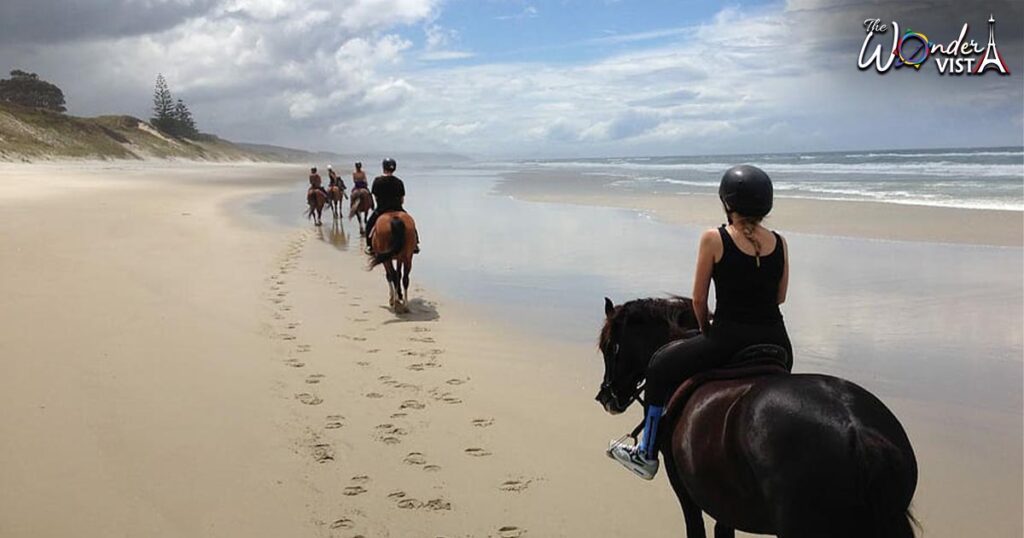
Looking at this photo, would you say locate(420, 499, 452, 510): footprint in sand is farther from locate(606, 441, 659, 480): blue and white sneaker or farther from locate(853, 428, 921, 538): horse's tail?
locate(853, 428, 921, 538): horse's tail

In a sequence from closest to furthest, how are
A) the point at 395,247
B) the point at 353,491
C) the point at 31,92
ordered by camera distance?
the point at 353,491
the point at 395,247
the point at 31,92

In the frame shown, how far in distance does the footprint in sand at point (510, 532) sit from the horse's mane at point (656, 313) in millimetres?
1234

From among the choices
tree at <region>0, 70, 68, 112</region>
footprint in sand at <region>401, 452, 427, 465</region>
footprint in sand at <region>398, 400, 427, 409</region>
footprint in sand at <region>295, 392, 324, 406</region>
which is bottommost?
footprint in sand at <region>401, 452, 427, 465</region>

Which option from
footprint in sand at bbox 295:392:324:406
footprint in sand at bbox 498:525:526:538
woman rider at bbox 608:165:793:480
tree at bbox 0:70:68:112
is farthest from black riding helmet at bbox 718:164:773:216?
tree at bbox 0:70:68:112

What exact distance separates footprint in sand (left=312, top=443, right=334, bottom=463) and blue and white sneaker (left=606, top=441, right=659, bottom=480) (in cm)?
212

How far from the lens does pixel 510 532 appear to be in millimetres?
3979

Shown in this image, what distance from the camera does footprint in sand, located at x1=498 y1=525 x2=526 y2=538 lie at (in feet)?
12.9

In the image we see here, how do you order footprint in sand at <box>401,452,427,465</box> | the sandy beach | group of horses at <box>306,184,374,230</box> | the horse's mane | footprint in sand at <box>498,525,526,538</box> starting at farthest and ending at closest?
1. group of horses at <box>306,184,374,230</box>
2. footprint in sand at <box>401,452,427,465</box>
3. the sandy beach
4. footprint in sand at <box>498,525,526,538</box>
5. the horse's mane

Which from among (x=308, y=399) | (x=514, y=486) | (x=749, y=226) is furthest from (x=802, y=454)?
(x=308, y=399)

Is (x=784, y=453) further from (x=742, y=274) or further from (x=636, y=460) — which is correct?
(x=636, y=460)

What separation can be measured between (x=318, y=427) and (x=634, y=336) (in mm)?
2730

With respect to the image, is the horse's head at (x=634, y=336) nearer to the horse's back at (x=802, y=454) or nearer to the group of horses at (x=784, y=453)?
the group of horses at (x=784, y=453)

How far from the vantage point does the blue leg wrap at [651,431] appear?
3293mm

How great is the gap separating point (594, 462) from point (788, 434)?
8.31 feet
